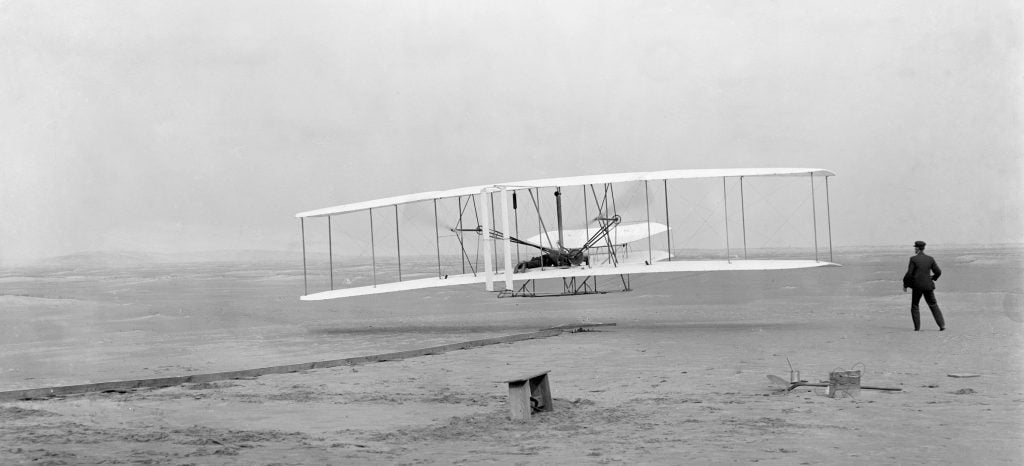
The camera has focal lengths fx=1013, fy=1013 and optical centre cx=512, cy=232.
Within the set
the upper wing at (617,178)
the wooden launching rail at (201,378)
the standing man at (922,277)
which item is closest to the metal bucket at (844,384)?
the wooden launching rail at (201,378)

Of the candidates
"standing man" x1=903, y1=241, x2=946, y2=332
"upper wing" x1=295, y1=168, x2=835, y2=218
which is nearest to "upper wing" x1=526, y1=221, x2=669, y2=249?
"upper wing" x1=295, y1=168, x2=835, y2=218

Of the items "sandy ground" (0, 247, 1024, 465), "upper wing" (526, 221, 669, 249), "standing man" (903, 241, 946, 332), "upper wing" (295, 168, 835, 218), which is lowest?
"sandy ground" (0, 247, 1024, 465)

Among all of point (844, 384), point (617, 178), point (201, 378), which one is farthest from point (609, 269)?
point (844, 384)

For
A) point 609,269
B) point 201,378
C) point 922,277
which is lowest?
point 201,378

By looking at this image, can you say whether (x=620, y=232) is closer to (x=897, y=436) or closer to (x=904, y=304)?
(x=904, y=304)

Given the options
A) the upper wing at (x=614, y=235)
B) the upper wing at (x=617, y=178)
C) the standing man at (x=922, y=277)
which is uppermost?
the upper wing at (x=617, y=178)

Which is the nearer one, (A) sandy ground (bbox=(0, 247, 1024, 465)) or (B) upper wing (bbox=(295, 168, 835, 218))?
(A) sandy ground (bbox=(0, 247, 1024, 465))

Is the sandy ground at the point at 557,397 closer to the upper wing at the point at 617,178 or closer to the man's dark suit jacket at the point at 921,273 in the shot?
the man's dark suit jacket at the point at 921,273

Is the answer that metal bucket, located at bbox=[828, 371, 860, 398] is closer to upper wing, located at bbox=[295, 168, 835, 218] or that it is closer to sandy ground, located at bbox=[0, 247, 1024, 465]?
sandy ground, located at bbox=[0, 247, 1024, 465]

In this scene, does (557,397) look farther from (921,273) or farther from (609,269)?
(609,269)
